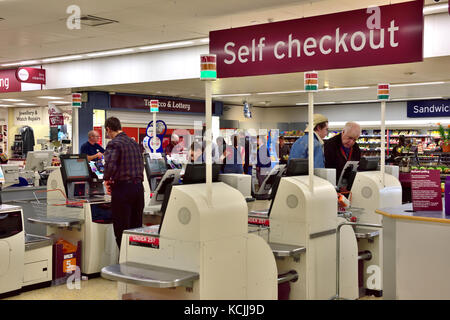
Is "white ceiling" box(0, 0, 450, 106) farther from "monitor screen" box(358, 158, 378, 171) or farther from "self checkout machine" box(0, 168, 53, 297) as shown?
"self checkout machine" box(0, 168, 53, 297)

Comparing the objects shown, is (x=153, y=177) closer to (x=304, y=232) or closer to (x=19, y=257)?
(x=19, y=257)

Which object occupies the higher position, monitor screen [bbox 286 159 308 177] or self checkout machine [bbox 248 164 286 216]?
monitor screen [bbox 286 159 308 177]

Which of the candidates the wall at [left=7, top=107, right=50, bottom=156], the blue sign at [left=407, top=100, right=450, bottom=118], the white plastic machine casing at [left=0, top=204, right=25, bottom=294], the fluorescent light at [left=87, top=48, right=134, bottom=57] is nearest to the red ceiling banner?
the white plastic machine casing at [left=0, top=204, right=25, bottom=294]

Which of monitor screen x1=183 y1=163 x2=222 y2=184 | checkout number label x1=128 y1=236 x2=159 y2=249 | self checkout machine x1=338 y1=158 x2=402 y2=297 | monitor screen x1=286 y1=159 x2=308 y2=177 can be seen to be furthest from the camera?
self checkout machine x1=338 y1=158 x2=402 y2=297

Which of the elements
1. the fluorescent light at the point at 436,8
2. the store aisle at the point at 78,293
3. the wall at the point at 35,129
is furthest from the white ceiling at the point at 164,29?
the wall at the point at 35,129

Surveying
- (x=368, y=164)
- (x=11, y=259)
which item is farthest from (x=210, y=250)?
(x=368, y=164)

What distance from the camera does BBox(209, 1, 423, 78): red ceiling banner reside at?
200 inches

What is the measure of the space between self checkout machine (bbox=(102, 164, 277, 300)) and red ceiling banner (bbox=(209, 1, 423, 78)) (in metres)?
2.27

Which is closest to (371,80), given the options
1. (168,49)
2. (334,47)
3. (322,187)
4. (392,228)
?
(168,49)

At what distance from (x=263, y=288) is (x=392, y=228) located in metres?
1.03

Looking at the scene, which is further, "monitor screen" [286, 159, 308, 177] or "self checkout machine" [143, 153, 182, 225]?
"self checkout machine" [143, 153, 182, 225]

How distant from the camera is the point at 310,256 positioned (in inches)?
178

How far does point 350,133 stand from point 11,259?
12.6 feet

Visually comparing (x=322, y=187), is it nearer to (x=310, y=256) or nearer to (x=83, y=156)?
(x=310, y=256)
